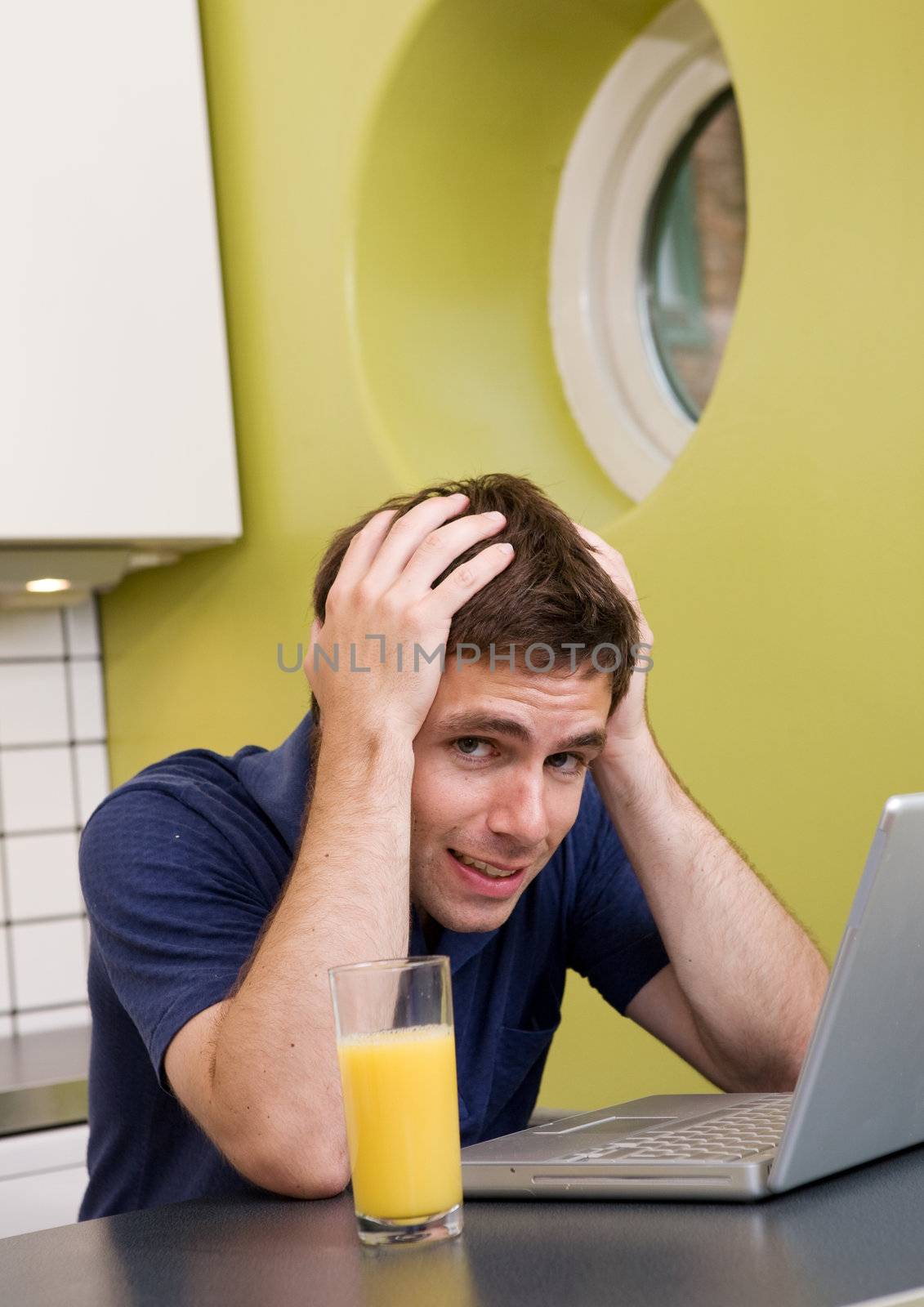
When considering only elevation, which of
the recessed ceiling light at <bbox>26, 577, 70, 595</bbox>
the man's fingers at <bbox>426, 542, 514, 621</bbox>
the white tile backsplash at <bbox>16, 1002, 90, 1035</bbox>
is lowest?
the white tile backsplash at <bbox>16, 1002, 90, 1035</bbox>

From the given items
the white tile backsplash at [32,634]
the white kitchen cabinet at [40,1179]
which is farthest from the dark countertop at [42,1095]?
the white tile backsplash at [32,634]

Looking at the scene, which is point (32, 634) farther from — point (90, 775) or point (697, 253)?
point (697, 253)

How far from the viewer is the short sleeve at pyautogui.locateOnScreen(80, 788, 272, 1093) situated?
1065mm

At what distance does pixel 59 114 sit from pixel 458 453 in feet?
2.25

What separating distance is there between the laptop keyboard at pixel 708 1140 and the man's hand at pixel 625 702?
0.36m

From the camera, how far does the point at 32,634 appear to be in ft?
8.14

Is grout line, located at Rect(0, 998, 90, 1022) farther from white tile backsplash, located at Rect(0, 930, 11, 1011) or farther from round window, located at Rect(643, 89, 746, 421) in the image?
round window, located at Rect(643, 89, 746, 421)

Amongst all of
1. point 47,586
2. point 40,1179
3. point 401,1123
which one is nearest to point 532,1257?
point 401,1123

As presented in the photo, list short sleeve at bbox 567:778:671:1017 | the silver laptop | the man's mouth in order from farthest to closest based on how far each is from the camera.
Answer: short sleeve at bbox 567:778:671:1017
the man's mouth
the silver laptop

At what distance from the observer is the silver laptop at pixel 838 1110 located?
793 millimetres

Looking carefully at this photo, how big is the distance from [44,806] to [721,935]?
1.47 meters

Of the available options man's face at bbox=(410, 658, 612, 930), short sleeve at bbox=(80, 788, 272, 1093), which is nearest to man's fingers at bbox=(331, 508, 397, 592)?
man's face at bbox=(410, 658, 612, 930)

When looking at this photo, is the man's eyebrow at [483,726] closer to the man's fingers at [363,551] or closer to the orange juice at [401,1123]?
the man's fingers at [363,551]

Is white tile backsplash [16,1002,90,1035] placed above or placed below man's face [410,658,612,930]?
below
